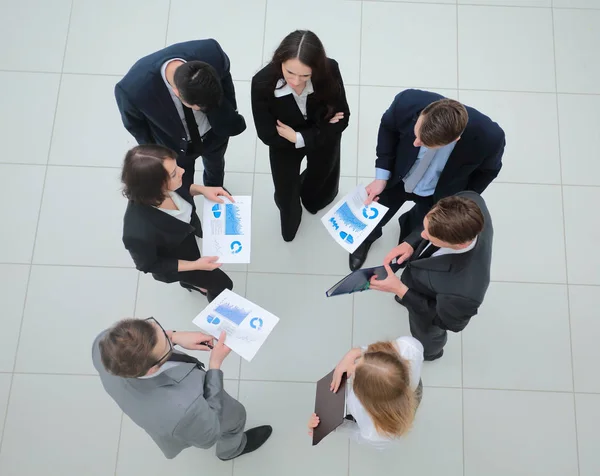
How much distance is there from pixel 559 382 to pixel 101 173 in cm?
314

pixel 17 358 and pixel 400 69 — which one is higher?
pixel 400 69

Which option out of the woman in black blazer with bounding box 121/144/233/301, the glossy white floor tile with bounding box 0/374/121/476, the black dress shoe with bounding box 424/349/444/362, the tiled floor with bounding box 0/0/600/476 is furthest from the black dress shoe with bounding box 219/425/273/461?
the black dress shoe with bounding box 424/349/444/362

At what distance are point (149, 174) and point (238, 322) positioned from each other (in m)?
0.92

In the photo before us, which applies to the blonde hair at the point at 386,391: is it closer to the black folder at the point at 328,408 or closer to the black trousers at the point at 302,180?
the black folder at the point at 328,408

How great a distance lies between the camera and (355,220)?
2654 mm

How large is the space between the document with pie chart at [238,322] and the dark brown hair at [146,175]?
2.39ft

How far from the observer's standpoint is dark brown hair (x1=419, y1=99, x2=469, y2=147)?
1.92 metres

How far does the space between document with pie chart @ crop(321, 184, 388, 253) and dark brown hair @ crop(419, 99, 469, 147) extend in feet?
2.27

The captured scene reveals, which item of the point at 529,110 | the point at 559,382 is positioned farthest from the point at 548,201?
the point at 559,382

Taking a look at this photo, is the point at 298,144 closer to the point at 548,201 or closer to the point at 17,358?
the point at 548,201

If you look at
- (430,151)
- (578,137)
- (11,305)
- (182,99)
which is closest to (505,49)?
(578,137)

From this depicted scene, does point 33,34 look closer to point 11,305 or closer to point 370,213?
point 11,305

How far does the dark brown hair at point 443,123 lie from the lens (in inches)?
75.7

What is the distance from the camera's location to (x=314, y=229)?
10.2 ft
